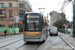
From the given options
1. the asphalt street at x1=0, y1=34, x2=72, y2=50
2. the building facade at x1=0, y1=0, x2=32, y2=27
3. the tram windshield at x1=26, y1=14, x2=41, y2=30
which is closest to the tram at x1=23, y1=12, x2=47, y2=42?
the tram windshield at x1=26, y1=14, x2=41, y2=30

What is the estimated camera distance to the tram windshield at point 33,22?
462 inches

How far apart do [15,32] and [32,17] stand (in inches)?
989

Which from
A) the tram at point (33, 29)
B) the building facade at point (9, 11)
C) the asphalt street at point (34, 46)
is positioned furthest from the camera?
the building facade at point (9, 11)

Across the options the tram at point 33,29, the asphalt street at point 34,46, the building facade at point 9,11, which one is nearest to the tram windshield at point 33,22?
the tram at point 33,29

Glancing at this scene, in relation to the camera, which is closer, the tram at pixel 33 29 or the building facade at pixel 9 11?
the tram at pixel 33 29

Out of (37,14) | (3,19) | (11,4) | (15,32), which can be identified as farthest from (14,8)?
(37,14)

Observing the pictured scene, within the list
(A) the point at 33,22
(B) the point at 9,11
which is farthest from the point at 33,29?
(B) the point at 9,11

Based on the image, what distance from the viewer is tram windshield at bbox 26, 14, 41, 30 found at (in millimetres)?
11741

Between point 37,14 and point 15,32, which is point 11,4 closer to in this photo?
point 15,32

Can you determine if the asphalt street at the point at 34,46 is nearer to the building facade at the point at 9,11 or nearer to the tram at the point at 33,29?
the tram at the point at 33,29

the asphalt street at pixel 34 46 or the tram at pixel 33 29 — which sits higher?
the tram at pixel 33 29

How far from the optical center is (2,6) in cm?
5056

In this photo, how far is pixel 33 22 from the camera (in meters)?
11.9

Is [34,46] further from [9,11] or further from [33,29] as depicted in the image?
[9,11]
